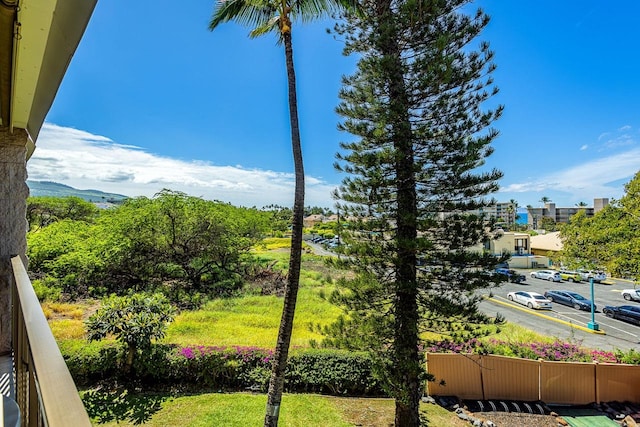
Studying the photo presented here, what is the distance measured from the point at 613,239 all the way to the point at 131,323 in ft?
39.2

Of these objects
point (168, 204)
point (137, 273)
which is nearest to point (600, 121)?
point (168, 204)

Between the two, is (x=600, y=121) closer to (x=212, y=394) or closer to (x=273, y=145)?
(x=273, y=145)

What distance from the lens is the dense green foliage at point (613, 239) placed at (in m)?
7.95

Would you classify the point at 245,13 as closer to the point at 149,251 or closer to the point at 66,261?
the point at 149,251

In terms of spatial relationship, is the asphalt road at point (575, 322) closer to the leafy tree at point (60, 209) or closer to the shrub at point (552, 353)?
Result: the shrub at point (552, 353)

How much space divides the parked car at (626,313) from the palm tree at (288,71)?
521 inches

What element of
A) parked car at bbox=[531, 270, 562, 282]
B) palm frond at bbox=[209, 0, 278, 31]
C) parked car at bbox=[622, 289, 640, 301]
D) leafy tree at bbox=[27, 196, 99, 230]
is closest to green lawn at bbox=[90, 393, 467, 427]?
palm frond at bbox=[209, 0, 278, 31]

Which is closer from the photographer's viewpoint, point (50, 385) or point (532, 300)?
point (50, 385)

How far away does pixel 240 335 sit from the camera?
8.20 meters

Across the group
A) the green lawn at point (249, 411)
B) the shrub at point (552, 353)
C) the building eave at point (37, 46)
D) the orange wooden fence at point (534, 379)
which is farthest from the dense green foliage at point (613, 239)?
the building eave at point (37, 46)

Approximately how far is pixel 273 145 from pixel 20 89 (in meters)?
14.4

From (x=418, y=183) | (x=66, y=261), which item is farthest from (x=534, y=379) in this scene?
(x=66, y=261)

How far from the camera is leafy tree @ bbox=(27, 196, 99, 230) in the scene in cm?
1866

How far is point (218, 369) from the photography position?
236 inches
